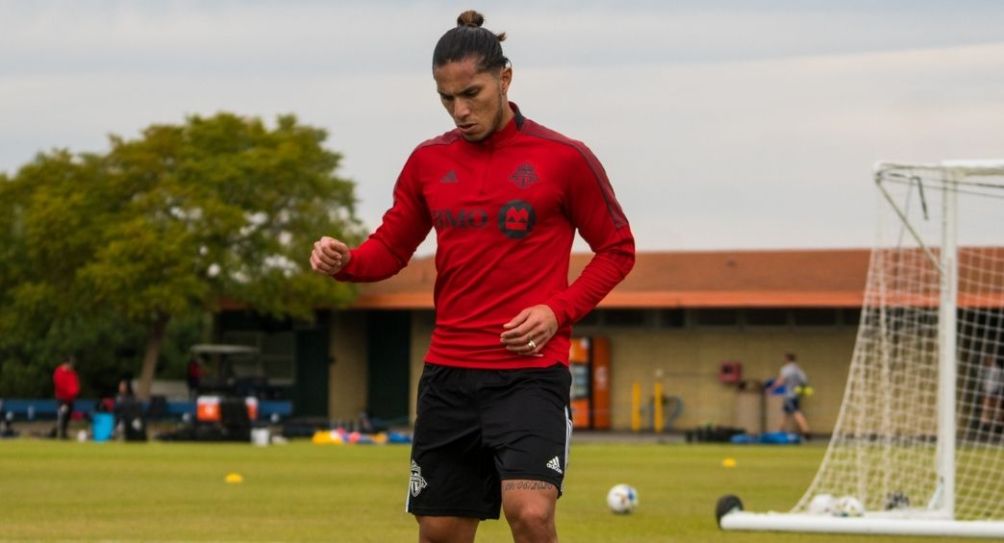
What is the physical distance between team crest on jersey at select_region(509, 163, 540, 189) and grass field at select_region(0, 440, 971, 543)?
7.35 meters

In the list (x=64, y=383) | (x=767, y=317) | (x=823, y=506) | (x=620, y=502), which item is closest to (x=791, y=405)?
(x=767, y=317)

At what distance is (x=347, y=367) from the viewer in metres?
57.0

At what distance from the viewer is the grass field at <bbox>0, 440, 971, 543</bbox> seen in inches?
571

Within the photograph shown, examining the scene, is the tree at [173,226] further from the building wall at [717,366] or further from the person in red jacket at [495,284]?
the person in red jacket at [495,284]

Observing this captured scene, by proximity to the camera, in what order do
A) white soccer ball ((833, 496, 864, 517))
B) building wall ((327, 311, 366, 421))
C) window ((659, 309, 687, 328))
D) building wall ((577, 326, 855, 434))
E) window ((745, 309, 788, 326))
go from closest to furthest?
white soccer ball ((833, 496, 864, 517)) < building wall ((577, 326, 855, 434)) < window ((745, 309, 788, 326)) < window ((659, 309, 687, 328)) < building wall ((327, 311, 366, 421))

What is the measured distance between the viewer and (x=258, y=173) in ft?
173

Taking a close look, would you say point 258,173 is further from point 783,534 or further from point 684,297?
point 783,534

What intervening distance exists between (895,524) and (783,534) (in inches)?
34.8

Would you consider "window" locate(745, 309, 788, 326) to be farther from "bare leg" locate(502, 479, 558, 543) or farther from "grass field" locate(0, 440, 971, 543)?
"bare leg" locate(502, 479, 558, 543)

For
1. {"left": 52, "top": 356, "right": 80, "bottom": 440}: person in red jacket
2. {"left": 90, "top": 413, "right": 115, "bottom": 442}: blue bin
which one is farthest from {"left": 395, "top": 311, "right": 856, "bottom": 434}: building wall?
{"left": 52, "top": 356, "right": 80, "bottom": 440}: person in red jacket

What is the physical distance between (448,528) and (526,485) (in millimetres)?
433

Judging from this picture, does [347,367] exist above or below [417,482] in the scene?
below

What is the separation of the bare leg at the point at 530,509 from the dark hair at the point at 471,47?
1.45 meters

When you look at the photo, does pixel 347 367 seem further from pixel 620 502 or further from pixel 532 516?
pixel 532 516
